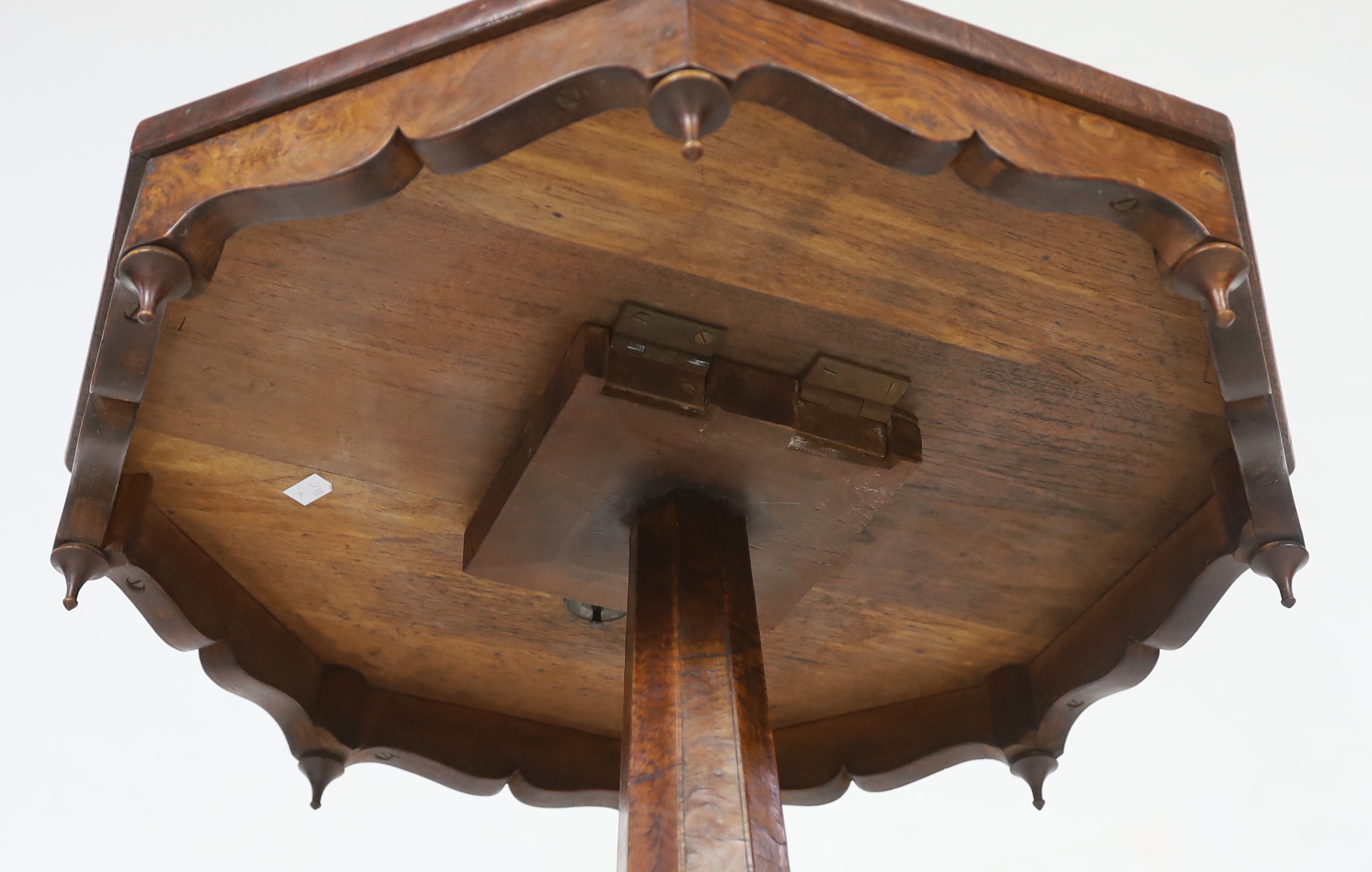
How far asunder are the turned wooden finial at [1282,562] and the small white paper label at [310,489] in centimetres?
123

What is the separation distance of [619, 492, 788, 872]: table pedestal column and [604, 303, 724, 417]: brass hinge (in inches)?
7.8

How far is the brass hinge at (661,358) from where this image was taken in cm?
174

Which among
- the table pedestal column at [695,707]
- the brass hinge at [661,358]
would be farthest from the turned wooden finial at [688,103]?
the table pedestal column at [695,707]

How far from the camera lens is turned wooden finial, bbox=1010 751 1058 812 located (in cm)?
237

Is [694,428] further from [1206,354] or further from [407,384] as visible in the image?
[1206,354]

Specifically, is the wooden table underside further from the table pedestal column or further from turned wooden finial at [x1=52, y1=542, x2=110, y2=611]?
the table pedestal column

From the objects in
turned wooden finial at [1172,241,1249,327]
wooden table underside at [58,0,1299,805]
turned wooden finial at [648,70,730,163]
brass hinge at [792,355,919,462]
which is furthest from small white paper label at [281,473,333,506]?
turned wooden finial at [1172,241,1249,327]

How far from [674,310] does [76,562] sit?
0.81 meters

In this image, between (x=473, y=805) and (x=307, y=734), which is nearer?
(x=307, y=734)

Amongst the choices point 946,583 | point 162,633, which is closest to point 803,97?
point 946,583

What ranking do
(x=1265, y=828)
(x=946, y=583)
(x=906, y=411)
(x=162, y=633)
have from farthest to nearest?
(x=1265, y=828) < (x=946, y=583) < (x=162, y=633) < (x=906, y=411)

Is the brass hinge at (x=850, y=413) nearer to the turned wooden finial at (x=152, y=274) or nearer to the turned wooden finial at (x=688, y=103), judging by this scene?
the turned wooden finial at (x=688, y=103)

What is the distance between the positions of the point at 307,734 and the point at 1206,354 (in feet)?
4.78

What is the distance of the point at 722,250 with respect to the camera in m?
1.67
